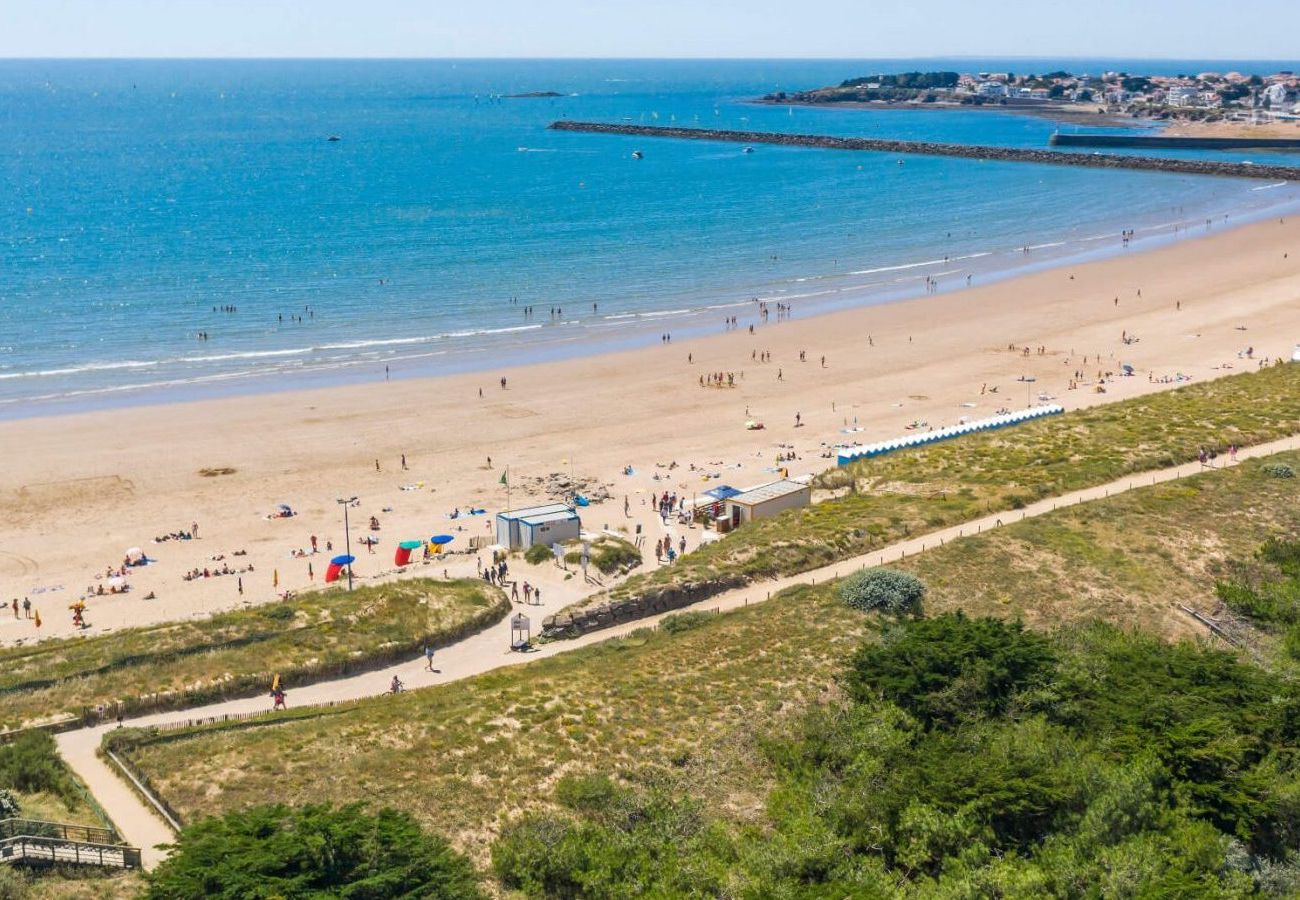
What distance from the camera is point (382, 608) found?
117ft

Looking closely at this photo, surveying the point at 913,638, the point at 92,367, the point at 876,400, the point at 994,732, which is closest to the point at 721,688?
the point at 913,638

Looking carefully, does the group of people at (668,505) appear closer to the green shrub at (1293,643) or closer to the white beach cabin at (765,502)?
the white beach cabin at (765,502)

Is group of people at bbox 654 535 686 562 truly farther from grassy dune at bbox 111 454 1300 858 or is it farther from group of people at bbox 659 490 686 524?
grassy dune at bbox 111 454 1300 858

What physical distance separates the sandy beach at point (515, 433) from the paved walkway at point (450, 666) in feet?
14.8

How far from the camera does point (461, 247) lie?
100562 millimetres

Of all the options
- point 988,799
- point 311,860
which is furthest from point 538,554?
point 311,860

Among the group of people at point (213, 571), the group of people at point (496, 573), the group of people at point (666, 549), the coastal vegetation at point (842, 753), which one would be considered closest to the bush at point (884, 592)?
the coastal vegetation at point (842, 753)

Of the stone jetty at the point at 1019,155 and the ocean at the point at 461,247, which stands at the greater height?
the stone jetty at the point at 1019,155

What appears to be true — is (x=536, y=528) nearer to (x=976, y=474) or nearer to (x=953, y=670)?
(x=976, y=474)

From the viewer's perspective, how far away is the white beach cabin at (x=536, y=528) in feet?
138

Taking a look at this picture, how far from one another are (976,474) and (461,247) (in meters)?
63.8

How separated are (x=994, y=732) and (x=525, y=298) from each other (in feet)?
202

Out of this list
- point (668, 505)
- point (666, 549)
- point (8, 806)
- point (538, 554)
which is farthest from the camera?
point (668, 505)

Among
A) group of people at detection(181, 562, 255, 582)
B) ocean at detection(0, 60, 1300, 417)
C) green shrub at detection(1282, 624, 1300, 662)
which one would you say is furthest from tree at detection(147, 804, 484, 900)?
ocean at detection(0, 60, 1300, 417)
